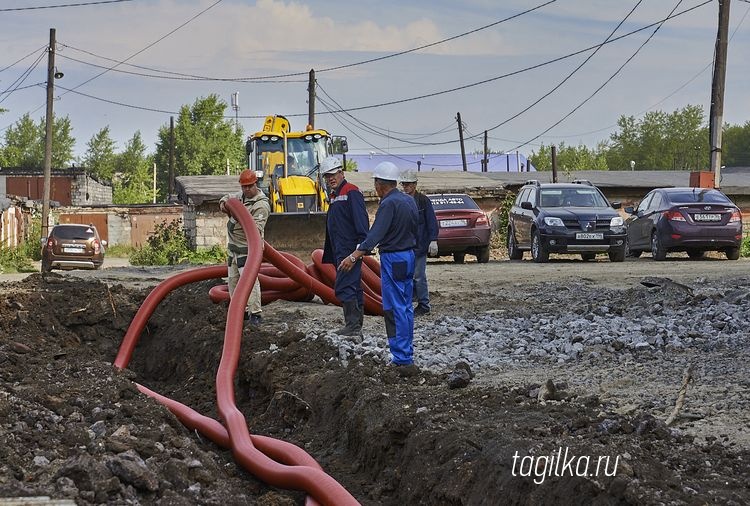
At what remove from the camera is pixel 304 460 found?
23.8 feet

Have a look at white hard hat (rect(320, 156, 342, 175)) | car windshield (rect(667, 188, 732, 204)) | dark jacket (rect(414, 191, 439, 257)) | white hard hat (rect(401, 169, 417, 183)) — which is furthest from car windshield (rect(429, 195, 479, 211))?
white hard hat (rect(320, 156, 342, 175))

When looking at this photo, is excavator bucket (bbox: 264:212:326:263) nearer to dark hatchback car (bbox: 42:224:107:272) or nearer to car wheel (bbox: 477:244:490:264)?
car wheel (bbox: 477:244:490:264)

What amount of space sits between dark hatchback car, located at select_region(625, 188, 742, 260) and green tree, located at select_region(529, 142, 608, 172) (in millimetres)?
76348

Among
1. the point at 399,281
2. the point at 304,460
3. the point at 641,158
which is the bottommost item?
the point at 304,460

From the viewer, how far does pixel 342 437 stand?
28.5 ft

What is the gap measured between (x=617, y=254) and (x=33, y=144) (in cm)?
9638

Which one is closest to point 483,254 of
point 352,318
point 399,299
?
point 352,318

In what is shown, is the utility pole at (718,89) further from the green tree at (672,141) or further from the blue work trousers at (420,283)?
the green tree at (672,141)

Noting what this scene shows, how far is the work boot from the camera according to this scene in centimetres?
1181

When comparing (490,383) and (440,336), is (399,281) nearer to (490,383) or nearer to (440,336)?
(490,383)

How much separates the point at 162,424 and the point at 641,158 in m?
100

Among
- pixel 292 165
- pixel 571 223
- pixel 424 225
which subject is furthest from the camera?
pixel 292 165

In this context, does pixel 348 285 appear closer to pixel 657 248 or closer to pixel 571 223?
pixel 571 223

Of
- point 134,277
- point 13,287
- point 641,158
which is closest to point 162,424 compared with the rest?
point 13,287
